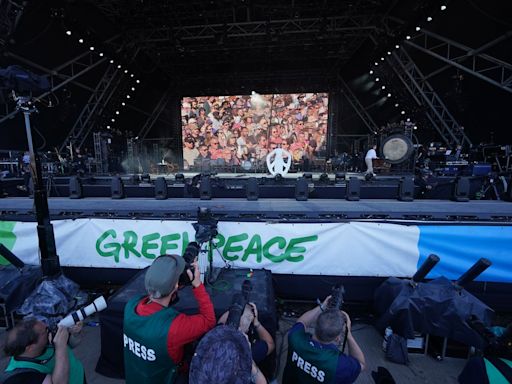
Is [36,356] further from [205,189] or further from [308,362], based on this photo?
[205,189]

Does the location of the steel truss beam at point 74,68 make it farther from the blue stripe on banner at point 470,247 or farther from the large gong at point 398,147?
the blue stripe on banner at point 470,247

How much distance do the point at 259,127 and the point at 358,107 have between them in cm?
763

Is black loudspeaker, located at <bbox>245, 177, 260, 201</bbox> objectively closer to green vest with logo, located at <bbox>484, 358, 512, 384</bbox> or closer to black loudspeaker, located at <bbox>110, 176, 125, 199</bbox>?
black loudspeaker, located at <bbox>110, 176, 125, 199</bbox>

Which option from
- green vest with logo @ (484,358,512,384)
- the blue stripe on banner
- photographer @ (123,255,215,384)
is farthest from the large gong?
photographer @ (123,255,215,384)

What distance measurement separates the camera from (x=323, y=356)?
1688 millimetres

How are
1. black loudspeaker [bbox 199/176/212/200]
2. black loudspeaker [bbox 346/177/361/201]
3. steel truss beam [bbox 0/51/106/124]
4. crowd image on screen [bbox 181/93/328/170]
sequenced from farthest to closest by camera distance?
crowd image on screen [bbox 181/93/328/170], steel truss beam [bbox 0/51/106/124], black loudspeaker [bbox 199/176/212/200], black loudspeaker [bbox 346/177/361/201]

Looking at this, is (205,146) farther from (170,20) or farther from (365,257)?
(365,257)

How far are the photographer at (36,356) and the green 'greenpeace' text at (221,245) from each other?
6.06 feet

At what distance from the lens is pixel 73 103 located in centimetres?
1359

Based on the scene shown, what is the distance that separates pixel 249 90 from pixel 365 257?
→ 1823 centimetres

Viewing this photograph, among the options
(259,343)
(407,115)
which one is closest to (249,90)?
(407,115)

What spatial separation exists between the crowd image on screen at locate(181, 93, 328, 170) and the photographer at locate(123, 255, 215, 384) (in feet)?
55.6

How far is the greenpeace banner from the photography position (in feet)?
10.5

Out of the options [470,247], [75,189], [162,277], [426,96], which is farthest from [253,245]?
[426,96]
